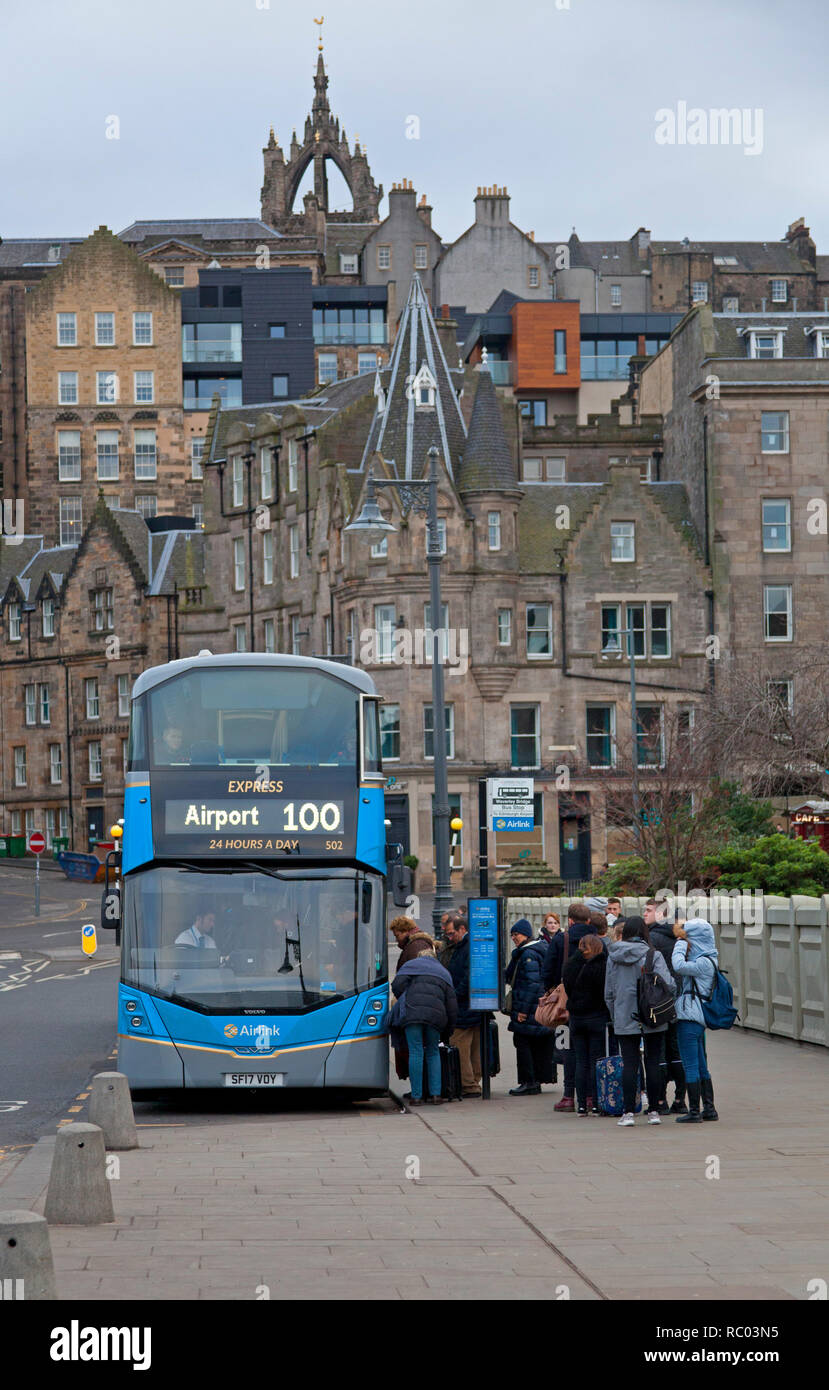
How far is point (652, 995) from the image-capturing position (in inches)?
607

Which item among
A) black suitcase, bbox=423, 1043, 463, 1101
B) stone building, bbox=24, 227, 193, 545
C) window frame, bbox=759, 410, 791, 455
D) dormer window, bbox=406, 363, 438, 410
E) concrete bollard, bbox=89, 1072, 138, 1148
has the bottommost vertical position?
black suitcase, bbox=423, 1043, 463, 1101

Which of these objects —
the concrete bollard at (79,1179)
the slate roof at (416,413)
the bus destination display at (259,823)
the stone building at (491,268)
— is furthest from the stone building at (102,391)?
the concrete bollard at (79,1179)

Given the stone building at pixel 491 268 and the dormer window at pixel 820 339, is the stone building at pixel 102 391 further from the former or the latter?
the dormer window at pixel 820 339

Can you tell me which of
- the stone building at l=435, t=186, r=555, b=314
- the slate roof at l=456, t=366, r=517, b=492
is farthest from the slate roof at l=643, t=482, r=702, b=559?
the stone building at l=435, t=186, r=555, b=314

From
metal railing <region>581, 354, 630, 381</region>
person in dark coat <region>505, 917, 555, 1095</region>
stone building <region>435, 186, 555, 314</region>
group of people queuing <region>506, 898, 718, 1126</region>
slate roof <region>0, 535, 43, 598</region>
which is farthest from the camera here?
stone building <region>435, 186, 555, 314</region>

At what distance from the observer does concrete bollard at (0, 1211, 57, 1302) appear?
7.30 m

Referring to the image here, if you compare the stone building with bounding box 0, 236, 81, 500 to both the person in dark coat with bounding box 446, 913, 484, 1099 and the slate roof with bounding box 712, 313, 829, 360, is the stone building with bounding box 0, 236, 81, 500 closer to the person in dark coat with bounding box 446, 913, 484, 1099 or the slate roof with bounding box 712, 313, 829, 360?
the slate roof with bounding box 712, 313, 829, 360

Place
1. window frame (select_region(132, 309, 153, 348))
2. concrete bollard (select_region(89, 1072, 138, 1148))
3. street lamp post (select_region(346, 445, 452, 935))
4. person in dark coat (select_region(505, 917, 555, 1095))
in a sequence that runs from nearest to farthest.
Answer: concrete bollard (select_region(89, 1072, 138, 1148)) < person in dark coat (select_region(505, 917, 555, 1095)) < street lamp post (select_region(346, 445, 452, 935)) < window frame (select_region(132, 309, 153, 348))

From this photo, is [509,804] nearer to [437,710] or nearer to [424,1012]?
[437,710]

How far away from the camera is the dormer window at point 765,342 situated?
62.7m

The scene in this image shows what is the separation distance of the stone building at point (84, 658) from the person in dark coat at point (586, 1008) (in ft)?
191

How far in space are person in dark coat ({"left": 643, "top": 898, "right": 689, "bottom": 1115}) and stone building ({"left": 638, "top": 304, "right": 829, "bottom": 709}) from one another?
45.0 m

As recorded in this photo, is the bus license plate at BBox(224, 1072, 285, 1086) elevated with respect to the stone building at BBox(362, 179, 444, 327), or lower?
lower

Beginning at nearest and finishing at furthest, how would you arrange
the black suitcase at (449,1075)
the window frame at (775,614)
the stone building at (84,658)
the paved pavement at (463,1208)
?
the paved pavement at (463,1208) → the black suitcase at (449,1075) → the window frame at (775,614) → the stone building at (84,658)
